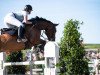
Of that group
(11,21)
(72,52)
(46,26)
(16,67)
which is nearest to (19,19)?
(11,21)

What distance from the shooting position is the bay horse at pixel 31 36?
7312 millimetres

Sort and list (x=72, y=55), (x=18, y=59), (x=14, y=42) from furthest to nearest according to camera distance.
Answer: (x=18, y=59) → (x=14, y=42) → (x=72, y=55)

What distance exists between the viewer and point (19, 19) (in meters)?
7.47

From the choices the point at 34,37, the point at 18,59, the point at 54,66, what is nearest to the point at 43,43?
the point at 34,37

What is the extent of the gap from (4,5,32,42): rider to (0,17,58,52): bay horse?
15cm

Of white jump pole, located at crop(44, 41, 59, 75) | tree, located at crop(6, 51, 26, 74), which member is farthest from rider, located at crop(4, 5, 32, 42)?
tree, located at crop(6, 51, 26, 74)

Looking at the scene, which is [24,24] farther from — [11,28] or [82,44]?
[82,44]

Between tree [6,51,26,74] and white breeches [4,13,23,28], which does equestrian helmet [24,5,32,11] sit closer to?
white breeches [4,13,23,28]

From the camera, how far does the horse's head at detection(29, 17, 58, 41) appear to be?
7734 mm

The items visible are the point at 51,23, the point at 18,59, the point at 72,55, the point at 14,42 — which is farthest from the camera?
the point at 18,59

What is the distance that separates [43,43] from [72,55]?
934 millimetres

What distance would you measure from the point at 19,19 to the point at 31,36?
1.59 feet

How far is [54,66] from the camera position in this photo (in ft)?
22.9

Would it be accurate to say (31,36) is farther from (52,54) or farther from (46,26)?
(52,54)
